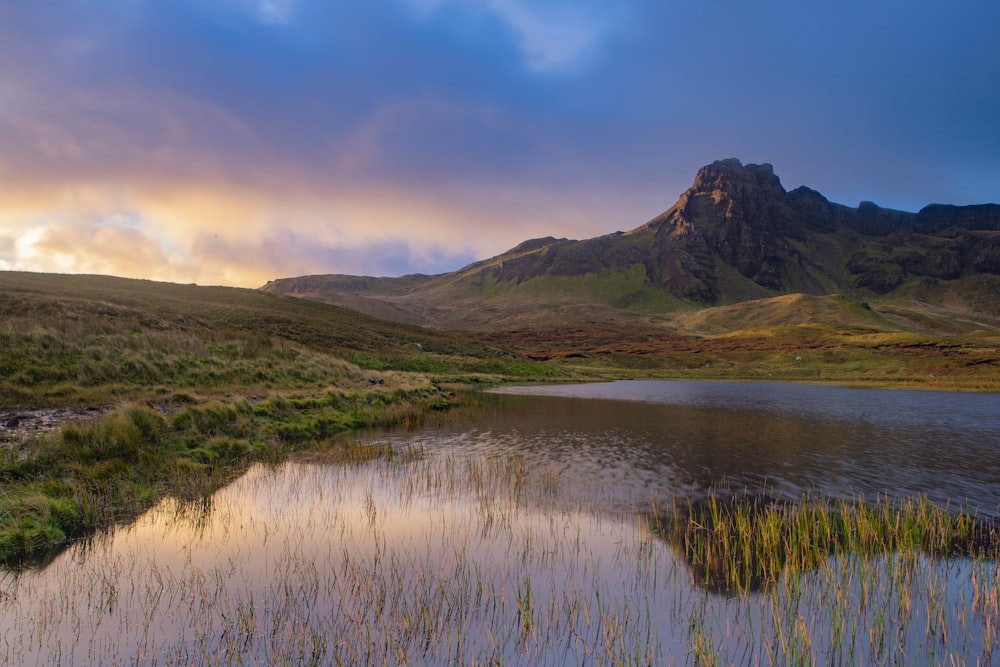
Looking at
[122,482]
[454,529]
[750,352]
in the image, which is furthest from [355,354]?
[750,352]

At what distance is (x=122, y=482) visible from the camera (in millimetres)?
13641

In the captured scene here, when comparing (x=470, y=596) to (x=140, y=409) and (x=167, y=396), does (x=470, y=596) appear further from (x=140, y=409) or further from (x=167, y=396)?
(x=167, y=396)

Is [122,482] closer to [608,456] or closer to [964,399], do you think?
[608,456]

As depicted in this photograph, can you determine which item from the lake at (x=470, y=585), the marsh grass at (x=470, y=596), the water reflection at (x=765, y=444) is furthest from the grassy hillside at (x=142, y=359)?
the water reflection at (x=765, y=444)

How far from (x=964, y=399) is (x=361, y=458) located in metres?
58.5

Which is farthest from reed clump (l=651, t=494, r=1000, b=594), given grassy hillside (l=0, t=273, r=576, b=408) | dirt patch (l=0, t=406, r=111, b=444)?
grassy hillside (l=0, t=273, r=576, b=408)

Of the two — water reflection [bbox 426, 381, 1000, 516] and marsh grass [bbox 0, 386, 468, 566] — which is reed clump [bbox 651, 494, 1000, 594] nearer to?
water reflection [bbox 426, 381, 1000, 516]

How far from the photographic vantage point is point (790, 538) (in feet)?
37.3

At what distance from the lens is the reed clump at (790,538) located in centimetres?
975

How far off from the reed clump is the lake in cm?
31

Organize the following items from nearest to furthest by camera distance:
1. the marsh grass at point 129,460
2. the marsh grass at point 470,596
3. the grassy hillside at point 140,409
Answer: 1. the marsh grass at point 470,596
2. the marsh grass at point 129,460
3. the grassy hillside at point 140,409

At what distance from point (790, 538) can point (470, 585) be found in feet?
25.7

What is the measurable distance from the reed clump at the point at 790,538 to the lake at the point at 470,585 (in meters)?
0.31

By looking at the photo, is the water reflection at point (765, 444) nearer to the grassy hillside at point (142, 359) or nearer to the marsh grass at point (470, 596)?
the marsh grass at point (470, 596)
